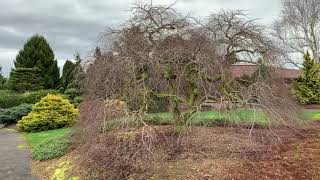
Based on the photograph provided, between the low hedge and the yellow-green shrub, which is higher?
the low hedge

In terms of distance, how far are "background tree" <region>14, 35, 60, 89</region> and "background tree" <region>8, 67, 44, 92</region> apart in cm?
95

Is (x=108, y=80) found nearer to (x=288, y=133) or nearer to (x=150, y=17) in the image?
(x=150, y=17)

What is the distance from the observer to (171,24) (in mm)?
9555

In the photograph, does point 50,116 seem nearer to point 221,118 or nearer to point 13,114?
point 13,114

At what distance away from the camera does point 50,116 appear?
17047 mm

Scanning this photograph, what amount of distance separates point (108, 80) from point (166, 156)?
7.46 feet

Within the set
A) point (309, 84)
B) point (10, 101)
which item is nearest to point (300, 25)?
point (309, 84)

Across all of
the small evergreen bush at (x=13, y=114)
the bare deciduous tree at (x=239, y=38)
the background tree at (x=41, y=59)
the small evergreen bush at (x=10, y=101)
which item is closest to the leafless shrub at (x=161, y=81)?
the bare deciduous tree at (x=239, y=38)

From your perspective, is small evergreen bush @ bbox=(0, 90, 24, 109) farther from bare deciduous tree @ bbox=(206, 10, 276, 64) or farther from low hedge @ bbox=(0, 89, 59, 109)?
bare deciduous tree @ bbox=(206, 10, 276, 64)

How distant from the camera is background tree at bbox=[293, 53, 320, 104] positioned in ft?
79.7

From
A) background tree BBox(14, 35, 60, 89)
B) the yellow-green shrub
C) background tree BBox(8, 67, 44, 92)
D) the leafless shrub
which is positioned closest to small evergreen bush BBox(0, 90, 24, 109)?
background tree BBox(8, 67, 44, 92)

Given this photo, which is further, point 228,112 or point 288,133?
point 288,133

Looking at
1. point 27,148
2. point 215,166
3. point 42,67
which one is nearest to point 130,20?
point 215,166

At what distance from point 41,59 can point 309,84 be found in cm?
1914
